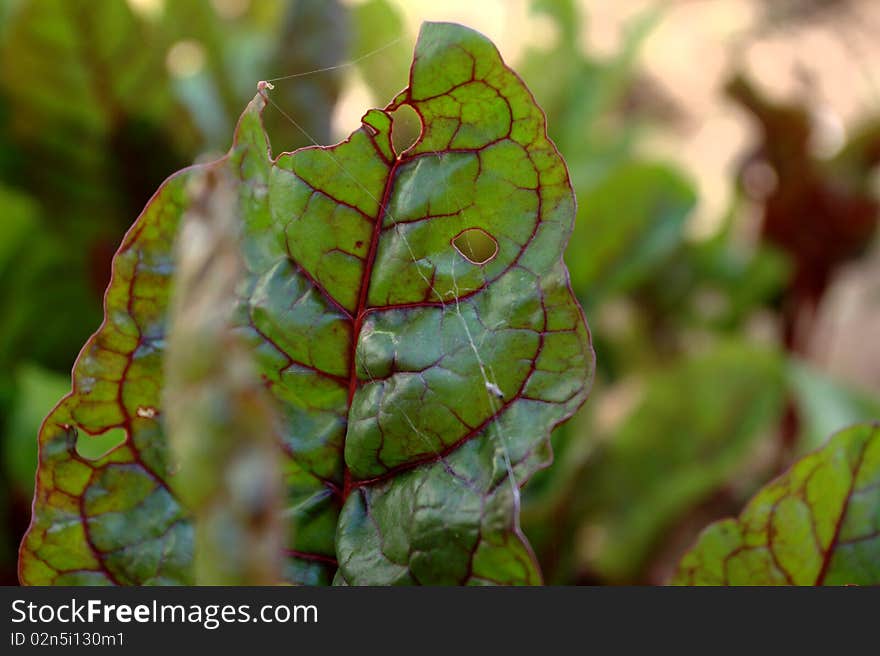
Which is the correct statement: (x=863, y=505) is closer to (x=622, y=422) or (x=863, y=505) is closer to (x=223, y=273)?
(x=223, y=273)

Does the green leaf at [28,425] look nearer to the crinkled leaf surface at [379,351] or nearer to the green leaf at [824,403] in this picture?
the crinkled leaf surface at [379,351]

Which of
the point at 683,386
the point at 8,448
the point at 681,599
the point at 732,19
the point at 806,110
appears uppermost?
the point at 732,19

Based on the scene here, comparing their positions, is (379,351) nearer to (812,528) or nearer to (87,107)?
(812,528)

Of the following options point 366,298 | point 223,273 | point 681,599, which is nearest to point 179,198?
point 366,298

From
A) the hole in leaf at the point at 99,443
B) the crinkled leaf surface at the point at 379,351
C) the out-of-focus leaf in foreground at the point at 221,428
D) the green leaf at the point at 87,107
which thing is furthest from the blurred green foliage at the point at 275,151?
the out-of-focus leaf in foreground at the point at 221,428

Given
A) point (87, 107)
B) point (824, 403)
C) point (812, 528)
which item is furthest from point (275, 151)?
point (824, 403)
